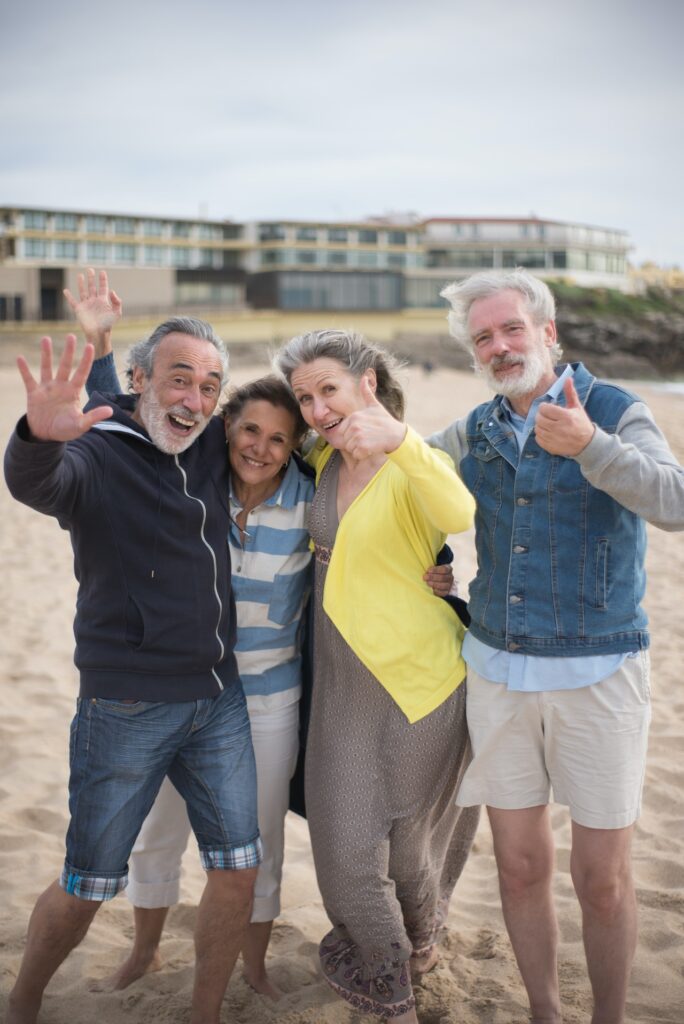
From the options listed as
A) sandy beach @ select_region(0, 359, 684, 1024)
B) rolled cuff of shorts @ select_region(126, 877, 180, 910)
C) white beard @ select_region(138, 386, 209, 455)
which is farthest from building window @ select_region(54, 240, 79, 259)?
rolled cuff of shorts @ select_region(126, 877, 180, 910)

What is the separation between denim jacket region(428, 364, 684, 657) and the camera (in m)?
2.82

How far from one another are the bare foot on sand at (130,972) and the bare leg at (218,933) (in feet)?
1.70

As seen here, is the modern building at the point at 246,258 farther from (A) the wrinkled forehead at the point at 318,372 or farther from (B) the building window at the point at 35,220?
(A) the wrinkled forehead at the point at 318,372

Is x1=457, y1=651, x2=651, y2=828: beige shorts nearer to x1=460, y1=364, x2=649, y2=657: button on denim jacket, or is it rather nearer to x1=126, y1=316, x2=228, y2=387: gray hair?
x1=460, y1=364, x2=649, y2=657: button on denim jacket

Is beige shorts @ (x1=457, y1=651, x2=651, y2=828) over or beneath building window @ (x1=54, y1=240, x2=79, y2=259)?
beneath

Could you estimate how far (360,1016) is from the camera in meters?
3.20

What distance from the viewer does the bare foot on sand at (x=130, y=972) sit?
3344 millimetres

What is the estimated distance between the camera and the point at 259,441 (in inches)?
124

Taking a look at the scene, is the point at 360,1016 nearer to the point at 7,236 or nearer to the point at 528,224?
the point at 7,236

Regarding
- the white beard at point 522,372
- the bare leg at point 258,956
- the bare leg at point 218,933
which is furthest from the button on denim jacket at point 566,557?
the bare leg at point 258,956

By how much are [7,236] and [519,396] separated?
172 ft

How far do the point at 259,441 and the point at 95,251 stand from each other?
2107 inches

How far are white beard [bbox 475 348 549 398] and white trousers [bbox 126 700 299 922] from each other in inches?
55.2

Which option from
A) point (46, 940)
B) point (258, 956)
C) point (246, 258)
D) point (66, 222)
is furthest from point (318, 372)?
point (246, 258)
